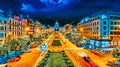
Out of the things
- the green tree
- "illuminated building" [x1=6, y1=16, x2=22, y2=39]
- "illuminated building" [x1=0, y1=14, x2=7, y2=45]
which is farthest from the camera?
"illuminated building" [x1=6, y1=16, x2=22, y2=39]

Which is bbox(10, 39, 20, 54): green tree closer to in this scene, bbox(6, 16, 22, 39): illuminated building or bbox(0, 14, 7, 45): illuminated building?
bbox(0, 14, 7, 45): illuminated building

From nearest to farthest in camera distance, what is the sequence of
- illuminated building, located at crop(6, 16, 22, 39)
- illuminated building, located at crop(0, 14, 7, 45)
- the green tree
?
the green tree, illuminated building, located at crop(0, 14, 7, 45), illuminated building, located at crop(6, 16, 22, 39)

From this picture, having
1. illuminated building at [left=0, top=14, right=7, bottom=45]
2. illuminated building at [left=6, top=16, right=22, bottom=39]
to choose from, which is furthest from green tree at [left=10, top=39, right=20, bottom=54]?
illuminated building at [left=6, top=16, right=22, bottom=39]

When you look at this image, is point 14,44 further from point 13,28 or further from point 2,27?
point 13,28

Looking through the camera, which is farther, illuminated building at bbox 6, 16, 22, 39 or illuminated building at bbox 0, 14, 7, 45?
illuminated building at bbox 6, 16, 22, 39

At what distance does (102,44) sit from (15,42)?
153 ft

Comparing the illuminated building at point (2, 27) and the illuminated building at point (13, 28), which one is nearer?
the illuminated building at point (2, 27)

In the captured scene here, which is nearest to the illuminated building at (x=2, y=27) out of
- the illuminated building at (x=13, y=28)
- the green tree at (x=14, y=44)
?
the illuminated building at (x=13, y=28)

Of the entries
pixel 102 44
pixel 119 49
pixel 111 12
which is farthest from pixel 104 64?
pixel 111 12

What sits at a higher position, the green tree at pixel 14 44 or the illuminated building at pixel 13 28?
the illuminated building at pixel 13 28

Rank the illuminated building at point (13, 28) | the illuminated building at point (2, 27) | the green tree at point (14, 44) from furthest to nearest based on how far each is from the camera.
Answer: the illuminated building at point (13, 28)
the illuminated building at point (2, 27)
the green tree at point (14, 44)

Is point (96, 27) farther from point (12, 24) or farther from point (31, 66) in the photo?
point (31, 66)

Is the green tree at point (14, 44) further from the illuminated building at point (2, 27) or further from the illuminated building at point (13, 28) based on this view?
the illuminated building at point (13, 28)

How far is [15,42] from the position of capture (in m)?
77.8
